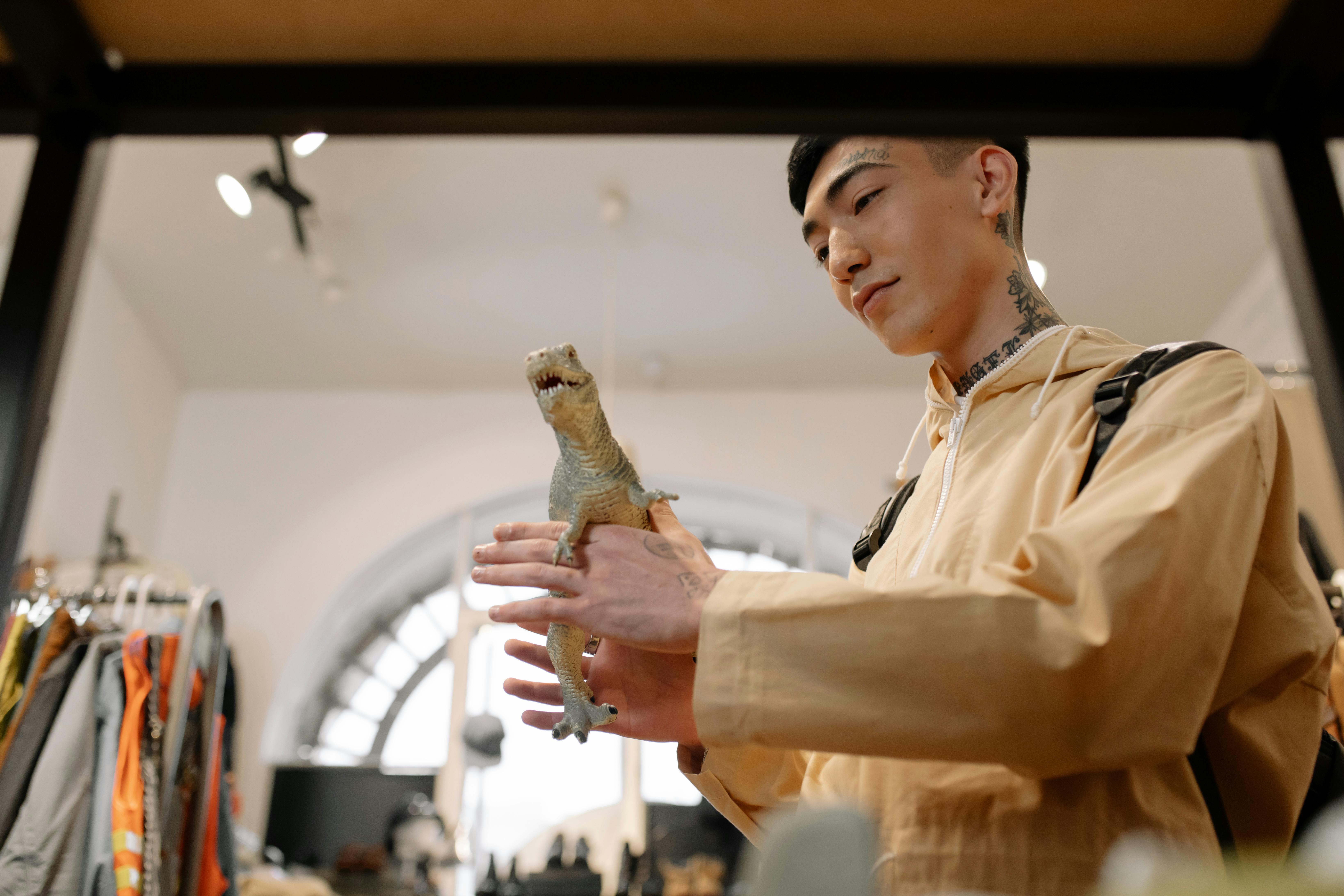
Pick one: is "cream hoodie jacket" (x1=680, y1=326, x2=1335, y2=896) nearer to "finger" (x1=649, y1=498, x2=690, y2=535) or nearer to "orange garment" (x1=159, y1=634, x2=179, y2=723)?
"finger" (x1=649, y1=498, x2=690, y2=535)

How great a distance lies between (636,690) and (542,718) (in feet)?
0.36

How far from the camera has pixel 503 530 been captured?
1029 millimetres

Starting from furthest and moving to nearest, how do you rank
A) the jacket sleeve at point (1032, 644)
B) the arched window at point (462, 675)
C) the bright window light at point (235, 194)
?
1. the arched window at point (462, 675)
2. the bright window light at point (235, 194)
3. the jacket sleeve at point (1032, 644)

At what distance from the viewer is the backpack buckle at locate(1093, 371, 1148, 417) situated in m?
0.89

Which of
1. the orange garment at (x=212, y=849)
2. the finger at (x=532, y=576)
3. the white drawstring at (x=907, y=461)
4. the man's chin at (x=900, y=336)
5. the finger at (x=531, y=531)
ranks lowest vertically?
the orange garment at (x=212, y=849)

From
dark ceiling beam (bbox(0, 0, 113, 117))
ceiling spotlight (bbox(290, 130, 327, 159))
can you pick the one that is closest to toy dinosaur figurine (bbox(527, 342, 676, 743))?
dark ceiling beam (bbox(0, 0, 113, 117))

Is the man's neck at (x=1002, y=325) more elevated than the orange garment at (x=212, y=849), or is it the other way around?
the man's neck at (x=1002, y=325)

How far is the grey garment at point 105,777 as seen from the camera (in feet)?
6.88

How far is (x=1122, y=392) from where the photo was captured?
90 cm

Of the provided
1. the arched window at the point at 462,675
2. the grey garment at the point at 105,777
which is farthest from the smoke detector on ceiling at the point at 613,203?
the grey garment at the point at 105,777

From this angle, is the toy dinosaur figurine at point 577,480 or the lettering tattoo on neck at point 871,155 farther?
the lettering tattoo on neck at point 871,155

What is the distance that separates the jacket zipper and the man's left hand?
247mm

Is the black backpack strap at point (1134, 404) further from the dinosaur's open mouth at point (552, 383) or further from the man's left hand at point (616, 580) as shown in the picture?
the dinosaur's open mouth at point (552, 383)

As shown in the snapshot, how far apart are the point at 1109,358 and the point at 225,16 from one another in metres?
0.94
